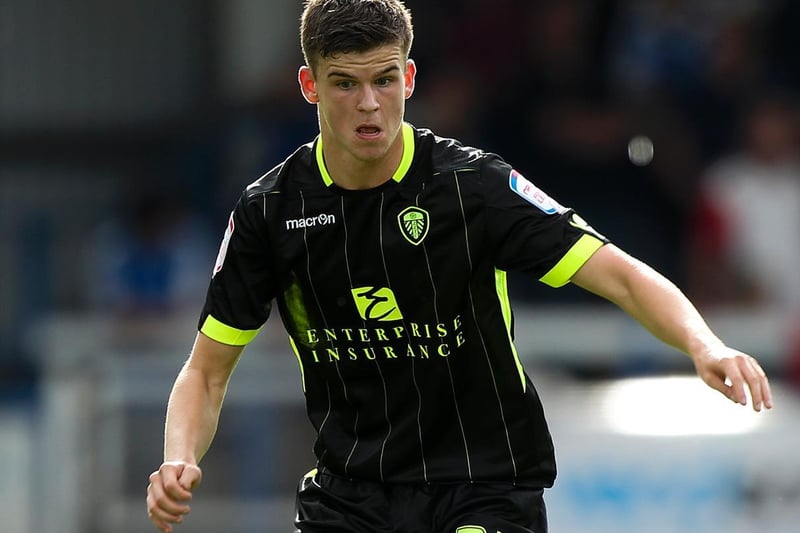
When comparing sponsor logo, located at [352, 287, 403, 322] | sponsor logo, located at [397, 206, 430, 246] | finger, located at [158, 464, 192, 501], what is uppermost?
sponsor logo, located at [397, 206, 430, 246]

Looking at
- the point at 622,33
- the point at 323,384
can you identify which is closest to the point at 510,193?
the point at 323,384

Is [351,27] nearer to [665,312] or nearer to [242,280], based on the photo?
[242,280]

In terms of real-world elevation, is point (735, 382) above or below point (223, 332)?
below

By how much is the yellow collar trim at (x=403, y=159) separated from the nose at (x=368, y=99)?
0.25 meters

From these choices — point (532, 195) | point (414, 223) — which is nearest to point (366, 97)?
point (414, 223)

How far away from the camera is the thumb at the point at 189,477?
Result: 4277mm

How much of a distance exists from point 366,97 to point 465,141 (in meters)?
6.11

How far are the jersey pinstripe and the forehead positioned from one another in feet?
0.92

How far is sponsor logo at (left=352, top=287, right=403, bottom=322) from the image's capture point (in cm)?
459

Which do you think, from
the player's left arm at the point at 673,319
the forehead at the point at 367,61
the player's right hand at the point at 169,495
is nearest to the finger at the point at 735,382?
the player's left arm at the point at 673,319

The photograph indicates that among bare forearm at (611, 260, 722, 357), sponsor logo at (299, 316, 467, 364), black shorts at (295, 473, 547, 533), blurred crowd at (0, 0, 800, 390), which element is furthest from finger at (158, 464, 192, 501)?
blurred crowd at (0, 0, 800, 390)

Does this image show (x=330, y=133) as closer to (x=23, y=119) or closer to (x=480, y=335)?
(x=480, y=335)

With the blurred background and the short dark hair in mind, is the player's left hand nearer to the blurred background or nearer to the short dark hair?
the short dark hair

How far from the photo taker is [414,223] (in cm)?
457
